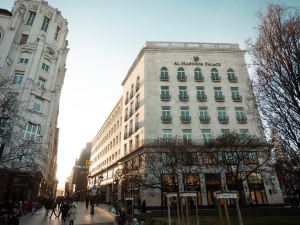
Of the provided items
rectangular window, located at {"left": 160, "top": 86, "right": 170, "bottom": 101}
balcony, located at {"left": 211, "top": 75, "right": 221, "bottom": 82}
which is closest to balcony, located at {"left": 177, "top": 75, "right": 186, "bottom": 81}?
rectangular window, located at {"left": 160, "top": 86, "right": 170, "bottom": 101}

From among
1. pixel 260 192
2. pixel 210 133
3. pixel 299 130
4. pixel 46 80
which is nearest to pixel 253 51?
pixel 299 130

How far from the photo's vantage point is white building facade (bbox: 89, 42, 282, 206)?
105ft

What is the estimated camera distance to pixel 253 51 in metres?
12.5

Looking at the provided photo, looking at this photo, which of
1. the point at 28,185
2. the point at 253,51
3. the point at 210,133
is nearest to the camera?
the point at 253,51

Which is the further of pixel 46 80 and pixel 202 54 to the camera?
pixel 202 54

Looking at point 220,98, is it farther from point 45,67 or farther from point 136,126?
point 45,67

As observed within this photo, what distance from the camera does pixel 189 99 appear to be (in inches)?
1371

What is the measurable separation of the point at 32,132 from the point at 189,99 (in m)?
22.9

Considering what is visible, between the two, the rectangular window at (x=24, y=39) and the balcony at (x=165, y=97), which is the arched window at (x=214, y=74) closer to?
the balcony at (x=165, y=97)

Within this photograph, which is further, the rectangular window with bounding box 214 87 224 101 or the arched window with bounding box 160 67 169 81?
the arched window with bounding box 160 67 169 81

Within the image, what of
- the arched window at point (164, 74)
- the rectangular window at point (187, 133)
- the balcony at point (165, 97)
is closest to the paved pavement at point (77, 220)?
the rectangular window at point (187, 133)

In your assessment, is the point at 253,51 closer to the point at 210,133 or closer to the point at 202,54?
the point at 210,133

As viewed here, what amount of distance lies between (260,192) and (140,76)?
2591 cm

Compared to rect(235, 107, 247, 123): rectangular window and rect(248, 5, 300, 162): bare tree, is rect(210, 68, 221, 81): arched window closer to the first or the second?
rect(235, 107, 247, 123): rectangular window
